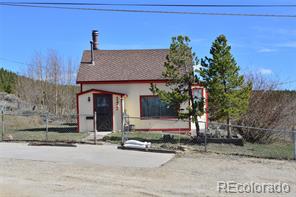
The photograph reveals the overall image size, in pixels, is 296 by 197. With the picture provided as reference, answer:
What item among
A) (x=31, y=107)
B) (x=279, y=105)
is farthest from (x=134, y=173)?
(x=31, y=107)

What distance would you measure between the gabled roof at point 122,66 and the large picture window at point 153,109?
1142 millimetres

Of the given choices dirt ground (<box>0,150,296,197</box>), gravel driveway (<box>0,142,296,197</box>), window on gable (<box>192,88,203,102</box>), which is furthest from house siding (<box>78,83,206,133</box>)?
dirt ground (<box>0,150,296,197</box>)

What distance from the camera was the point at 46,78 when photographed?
1667 inches

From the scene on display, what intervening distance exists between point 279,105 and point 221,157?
8.24m

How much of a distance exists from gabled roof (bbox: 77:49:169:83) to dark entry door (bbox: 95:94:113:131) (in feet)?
4.70

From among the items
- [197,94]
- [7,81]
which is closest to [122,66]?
[197,94]

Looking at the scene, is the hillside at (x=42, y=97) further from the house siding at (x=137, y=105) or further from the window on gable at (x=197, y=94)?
the window on gable at (x=197, y=94)

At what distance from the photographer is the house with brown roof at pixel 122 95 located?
958 inches

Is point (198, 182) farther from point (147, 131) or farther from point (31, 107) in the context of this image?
point (31, 107)

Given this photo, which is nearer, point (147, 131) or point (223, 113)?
point (223, 113)

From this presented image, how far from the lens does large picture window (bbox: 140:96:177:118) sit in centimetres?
2552

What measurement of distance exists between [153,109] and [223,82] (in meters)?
7.20

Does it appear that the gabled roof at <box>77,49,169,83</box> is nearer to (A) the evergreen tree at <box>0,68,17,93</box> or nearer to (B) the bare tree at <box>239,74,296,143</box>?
(B) the bare tree at <box>239,74,296,143</box>

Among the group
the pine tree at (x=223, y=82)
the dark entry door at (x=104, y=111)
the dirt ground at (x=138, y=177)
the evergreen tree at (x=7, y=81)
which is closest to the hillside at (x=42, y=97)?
the evergreen tree at (x=7, y=81)
